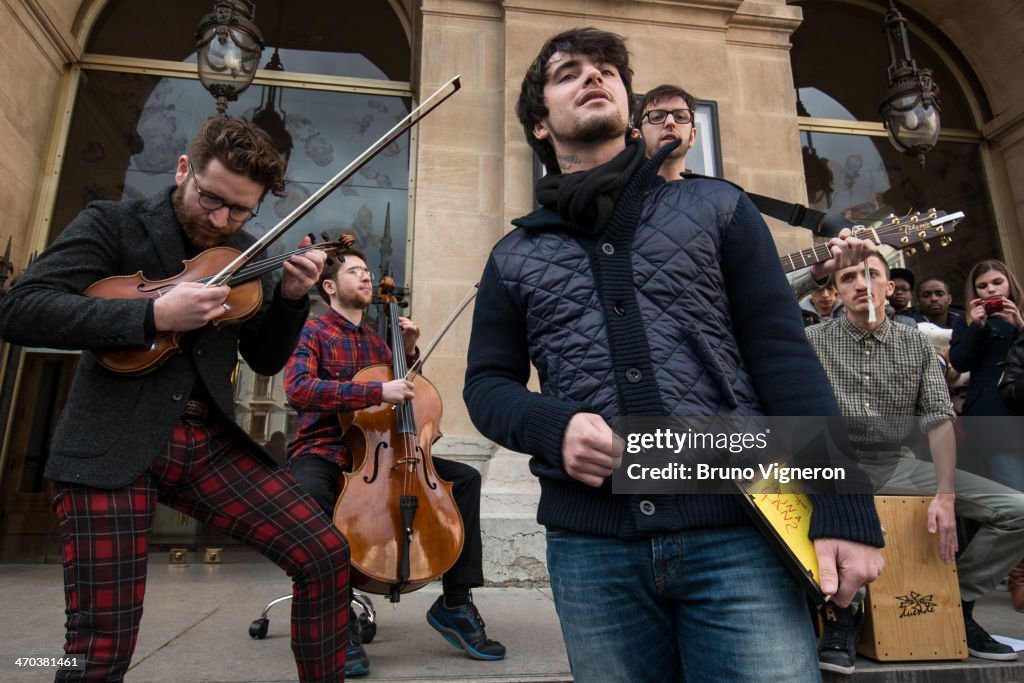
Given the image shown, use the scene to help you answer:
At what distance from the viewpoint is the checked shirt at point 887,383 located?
2.93 meters

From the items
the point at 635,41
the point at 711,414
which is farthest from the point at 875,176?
the point at 711,414

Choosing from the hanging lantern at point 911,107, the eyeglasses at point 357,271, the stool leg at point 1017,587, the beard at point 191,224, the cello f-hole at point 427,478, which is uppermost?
the hanging lantern at point 911,107

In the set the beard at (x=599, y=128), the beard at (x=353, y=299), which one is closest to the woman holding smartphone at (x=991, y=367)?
the beard at (x=599, y=128)

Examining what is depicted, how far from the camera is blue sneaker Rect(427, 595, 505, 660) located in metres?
2.73

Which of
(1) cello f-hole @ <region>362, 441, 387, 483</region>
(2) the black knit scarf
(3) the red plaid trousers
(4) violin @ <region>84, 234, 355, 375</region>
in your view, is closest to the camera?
(2) the black knit scarf

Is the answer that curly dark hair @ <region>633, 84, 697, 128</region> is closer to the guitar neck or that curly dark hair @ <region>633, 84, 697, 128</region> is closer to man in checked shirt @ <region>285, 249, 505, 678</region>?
the guitar neck

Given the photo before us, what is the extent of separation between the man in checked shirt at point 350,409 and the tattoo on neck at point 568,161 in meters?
1.40

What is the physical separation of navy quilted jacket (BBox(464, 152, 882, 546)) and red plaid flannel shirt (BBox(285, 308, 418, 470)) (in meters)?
1.64

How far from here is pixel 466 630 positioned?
9.14 ft

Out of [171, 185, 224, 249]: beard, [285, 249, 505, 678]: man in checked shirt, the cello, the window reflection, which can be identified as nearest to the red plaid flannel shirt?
[285, 249, 505, 678]: man in checked shirt

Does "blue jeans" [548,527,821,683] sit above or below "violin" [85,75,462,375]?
below

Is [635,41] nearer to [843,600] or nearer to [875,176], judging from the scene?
[875,176]

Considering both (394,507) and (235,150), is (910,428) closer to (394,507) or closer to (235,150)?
(394,507)

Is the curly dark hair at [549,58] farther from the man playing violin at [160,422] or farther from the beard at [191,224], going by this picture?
the beard at [191,224]
